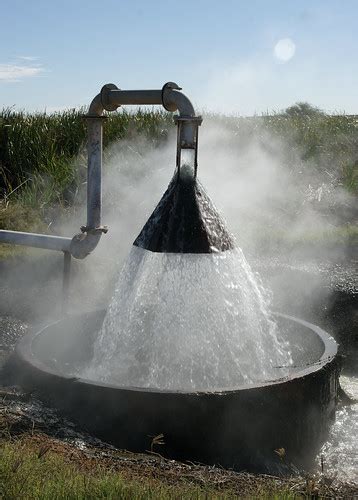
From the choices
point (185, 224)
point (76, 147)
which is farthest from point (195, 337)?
point (76, 147)

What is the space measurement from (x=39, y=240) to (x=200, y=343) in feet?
4.77

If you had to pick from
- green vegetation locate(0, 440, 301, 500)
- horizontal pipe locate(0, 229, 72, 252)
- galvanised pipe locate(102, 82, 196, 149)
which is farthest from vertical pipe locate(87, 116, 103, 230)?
green vegetation locate(0, 440, 301, 500)

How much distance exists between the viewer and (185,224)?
3.07 metres

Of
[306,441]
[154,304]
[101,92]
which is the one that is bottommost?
[306,441]

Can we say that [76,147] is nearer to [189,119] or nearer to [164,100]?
[164,100]

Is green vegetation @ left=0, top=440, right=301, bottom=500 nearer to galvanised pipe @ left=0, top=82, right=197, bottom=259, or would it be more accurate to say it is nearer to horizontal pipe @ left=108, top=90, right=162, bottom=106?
galvanised pipe @ left=0, top=82, right=197, bottom=259

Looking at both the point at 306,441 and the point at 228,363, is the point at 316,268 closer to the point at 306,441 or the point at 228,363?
the point at 228,363

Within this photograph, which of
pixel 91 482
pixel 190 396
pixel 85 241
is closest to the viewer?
pixel 91 482

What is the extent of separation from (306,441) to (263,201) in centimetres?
822

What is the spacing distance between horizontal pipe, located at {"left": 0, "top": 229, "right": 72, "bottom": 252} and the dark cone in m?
1.90

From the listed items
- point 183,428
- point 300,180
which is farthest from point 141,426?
point 300,180

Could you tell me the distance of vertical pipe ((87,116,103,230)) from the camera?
14.8 ft

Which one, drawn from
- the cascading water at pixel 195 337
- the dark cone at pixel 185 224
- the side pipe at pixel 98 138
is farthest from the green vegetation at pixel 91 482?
the side pipe at pixel 98 138

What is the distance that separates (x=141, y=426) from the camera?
3.61m
